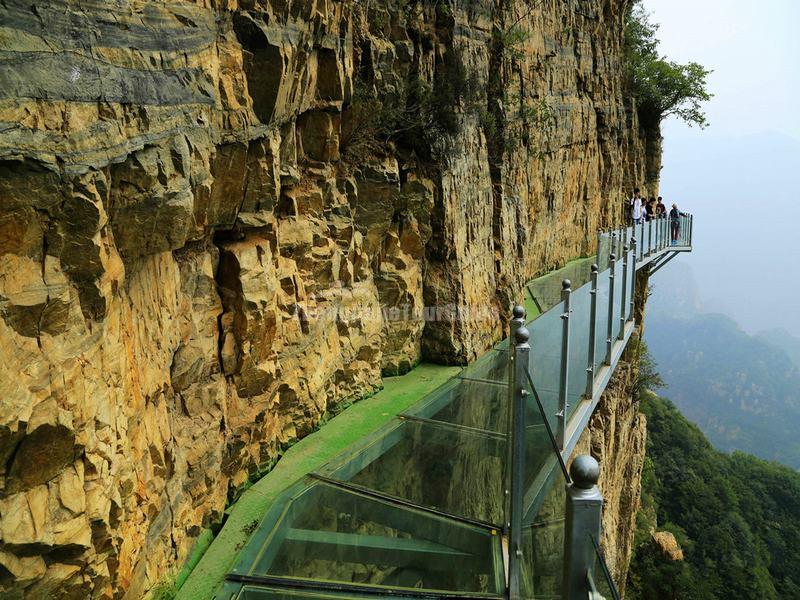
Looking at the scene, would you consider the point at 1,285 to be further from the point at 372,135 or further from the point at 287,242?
the point at 372,135

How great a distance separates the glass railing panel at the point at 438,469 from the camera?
488 centimetres

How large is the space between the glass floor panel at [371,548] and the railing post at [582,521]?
2.15 meters

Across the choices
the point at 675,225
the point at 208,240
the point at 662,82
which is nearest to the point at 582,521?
the point at 208,240

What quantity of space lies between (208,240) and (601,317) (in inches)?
161

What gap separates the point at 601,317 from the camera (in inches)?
259

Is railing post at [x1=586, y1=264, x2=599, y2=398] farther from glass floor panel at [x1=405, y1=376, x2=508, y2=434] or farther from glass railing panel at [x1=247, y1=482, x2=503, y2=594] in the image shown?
glass railing panel at [x1=247, y1=482, x2=503, y2=594]

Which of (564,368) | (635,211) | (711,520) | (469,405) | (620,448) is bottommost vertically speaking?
(711,520)

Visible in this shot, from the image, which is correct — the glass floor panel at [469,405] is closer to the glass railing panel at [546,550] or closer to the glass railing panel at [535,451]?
the glass railing panel at [535,451]

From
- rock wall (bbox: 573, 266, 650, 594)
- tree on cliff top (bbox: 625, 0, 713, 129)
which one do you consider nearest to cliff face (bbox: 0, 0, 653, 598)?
rock wall (bbox: 573, 266, 650, 594)

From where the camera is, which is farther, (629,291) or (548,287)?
(548,287)

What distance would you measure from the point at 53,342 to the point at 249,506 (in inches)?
117

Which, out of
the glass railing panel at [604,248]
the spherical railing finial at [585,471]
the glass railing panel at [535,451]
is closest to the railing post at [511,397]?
the glass railing panel at [535,451]

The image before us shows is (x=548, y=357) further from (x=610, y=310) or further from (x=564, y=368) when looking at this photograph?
(x=610, y=310)

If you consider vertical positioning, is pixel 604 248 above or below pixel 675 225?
below
